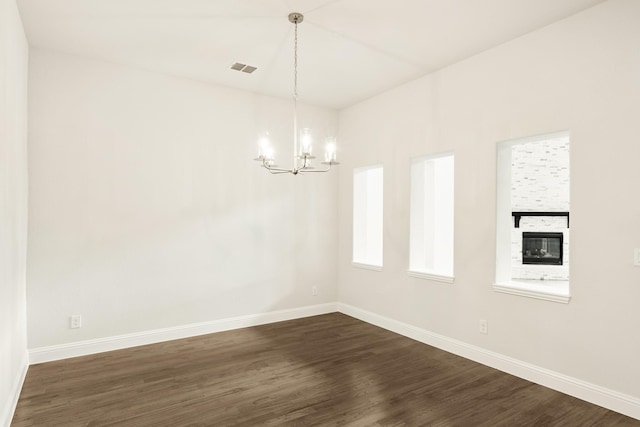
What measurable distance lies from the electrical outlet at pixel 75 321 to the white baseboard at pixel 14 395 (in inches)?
16.6

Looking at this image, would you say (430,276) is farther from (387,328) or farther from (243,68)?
(243,68)

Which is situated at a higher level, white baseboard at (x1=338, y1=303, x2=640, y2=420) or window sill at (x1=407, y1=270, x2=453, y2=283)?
window sill at (x1=407, y1=270, x2=453, y2=283)

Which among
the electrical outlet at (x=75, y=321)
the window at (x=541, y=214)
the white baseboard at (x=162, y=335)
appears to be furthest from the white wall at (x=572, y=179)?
the electrical outlet at (x=75, y=321)

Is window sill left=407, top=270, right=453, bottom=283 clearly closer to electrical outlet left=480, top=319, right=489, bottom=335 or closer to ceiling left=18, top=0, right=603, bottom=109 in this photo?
electrical outlet left=480, top=319, right=489, bottom=335

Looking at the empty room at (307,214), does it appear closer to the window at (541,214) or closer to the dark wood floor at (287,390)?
the dark wood floor at (287,390)

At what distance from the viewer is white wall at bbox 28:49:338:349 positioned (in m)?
3.72

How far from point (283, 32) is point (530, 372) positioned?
376 centimetres

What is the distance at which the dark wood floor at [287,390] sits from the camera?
8.68 ft

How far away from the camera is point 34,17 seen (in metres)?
3.14

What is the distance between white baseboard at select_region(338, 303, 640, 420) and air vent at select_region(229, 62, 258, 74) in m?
3.48

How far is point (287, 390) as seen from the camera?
10.1 ft

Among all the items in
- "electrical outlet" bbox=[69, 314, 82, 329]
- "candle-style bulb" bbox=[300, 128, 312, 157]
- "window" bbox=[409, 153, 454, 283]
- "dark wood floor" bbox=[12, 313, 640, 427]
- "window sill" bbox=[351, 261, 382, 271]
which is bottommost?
"dark wood floor" bbox=[12, 313, 640, 427]

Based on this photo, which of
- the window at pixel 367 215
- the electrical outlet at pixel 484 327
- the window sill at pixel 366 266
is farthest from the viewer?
the window at pixel 367 215

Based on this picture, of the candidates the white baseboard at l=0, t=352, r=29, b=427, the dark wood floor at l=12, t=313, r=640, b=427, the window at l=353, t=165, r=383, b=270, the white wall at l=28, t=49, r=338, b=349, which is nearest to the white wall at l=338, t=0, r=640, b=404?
the dark wood floor at l=12, t=313, r=640, b=427
